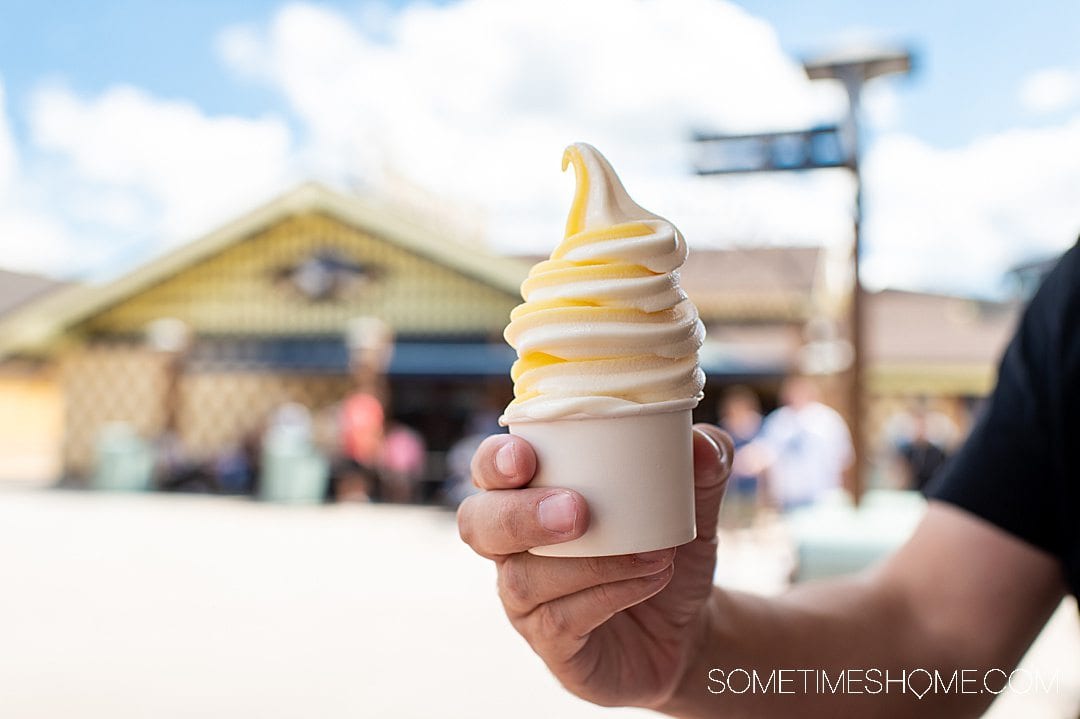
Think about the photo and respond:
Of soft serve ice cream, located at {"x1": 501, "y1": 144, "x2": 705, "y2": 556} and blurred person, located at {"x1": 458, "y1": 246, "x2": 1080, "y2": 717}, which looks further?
blurred person, located at {"x1": 458, "y1": 246, "x2": 1080, "y2": 717}

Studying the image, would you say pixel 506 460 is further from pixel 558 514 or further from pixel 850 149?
pixel 850 149

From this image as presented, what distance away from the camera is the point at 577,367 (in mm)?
1094

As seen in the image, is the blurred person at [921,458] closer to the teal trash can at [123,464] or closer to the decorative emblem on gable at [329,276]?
the decorative emblem on gable at [329,276]

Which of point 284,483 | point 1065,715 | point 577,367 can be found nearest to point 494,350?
point 284,483

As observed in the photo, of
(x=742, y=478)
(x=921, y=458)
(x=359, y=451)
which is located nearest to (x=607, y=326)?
(x=742, y=478)

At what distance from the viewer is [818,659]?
4.92 feet

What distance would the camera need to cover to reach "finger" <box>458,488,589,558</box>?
1.01 meters

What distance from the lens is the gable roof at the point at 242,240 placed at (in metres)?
13.0

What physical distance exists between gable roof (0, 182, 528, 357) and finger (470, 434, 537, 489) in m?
11.5

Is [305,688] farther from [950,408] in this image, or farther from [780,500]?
[950,408]

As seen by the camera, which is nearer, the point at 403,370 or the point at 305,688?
the point at 305,688

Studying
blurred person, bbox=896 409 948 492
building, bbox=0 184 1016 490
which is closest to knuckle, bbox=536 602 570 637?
blurred person, bbox=896 409 948 492

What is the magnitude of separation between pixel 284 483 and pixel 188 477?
8.99 ft

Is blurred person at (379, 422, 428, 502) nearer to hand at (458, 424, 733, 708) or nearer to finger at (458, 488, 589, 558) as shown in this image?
hand at (458, 424, 733, 708)
